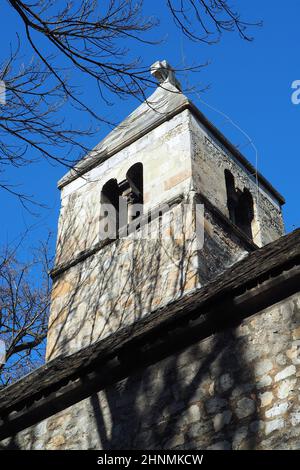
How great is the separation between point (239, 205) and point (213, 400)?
729cm

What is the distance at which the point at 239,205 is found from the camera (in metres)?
12.5

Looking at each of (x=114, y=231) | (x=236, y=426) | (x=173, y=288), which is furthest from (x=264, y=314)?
(x=114, y=231)

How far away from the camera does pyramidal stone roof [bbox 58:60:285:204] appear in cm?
1185

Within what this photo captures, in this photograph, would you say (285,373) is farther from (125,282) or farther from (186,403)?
(125,282)

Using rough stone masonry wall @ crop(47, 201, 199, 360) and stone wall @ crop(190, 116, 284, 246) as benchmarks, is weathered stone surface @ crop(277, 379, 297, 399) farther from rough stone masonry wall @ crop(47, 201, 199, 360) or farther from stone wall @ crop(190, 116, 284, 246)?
stone wall @ crop(190, 116, 284, 246)

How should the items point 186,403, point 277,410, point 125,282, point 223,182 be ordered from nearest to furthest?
point 277,410, point 186,403, point 125,282, point 223,182

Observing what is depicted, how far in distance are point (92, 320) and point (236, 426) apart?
18.0ft

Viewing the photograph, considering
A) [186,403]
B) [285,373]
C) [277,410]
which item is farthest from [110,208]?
[277,410]

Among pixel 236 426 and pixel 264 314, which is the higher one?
pixel 264 314

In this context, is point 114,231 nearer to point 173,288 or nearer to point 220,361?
point 173,288

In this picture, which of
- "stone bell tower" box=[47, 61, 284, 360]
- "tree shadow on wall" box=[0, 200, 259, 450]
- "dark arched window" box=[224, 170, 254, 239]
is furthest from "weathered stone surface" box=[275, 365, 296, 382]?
"dark arched window" box=[224, 170, 254, 239]

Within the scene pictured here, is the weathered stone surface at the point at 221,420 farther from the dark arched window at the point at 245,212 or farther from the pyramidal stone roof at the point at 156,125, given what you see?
the dark arched window at the point at 245,212
